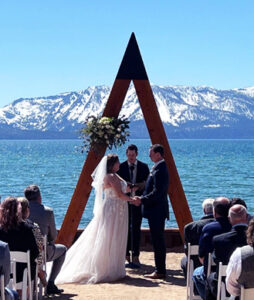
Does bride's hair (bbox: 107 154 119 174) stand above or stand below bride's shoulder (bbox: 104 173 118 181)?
above

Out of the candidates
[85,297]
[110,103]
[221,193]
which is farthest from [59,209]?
[85,297]

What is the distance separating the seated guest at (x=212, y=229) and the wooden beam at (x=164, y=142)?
380 centimetres

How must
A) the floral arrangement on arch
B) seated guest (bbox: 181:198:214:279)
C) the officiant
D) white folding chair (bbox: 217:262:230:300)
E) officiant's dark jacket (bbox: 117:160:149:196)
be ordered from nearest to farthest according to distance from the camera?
white folding chair (bbox: 217:262:230:300)
seated guest (bbox: 181:198:214:279)
the officiant
officiant's dark jacket (bbox: 117:160:149:196)
the floral arrangement on arch

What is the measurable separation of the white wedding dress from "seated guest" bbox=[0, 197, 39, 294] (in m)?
2.43

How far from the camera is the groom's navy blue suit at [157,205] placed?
9133 mm

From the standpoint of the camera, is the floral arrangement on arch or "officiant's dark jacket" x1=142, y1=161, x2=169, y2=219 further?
the floral arrangement on arch

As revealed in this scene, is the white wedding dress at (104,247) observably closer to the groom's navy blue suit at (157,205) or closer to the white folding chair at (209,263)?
the groom's navy blue suit at (157,205)

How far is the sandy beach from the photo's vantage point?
817 cm

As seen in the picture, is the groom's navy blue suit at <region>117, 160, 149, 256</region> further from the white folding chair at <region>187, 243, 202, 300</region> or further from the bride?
the white folding chair at <region>187, 243, 202, 300</region>

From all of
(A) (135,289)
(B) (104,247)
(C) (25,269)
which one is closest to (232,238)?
(C) (25,269)

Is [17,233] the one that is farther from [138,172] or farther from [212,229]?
[138,172]

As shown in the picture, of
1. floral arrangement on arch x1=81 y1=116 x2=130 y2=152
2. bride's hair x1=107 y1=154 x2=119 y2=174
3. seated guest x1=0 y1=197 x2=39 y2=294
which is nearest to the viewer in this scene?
seated guest x1=0 y1=197 x2=39 y2=294

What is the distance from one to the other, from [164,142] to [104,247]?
212cm

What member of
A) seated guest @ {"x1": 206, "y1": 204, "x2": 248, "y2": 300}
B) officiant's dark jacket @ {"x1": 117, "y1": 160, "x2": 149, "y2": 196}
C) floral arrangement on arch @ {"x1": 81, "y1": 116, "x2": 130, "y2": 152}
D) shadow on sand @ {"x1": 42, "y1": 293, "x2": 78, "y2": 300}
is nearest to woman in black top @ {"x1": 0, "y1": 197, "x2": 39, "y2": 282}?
shadow on sand @ {"x1": 42, "y1": 293, "x2": 78, "y2": 300}
